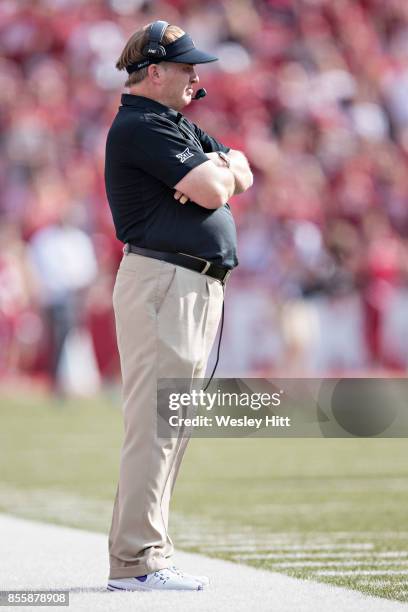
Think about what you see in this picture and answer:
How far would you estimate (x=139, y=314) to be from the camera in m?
5.09

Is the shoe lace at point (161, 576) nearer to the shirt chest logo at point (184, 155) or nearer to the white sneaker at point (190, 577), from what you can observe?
the white sneaker at point (190, 577)

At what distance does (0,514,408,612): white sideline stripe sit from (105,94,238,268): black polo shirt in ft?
3.83

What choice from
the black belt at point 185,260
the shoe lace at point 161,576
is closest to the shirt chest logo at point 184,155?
the black belt at point 185,260

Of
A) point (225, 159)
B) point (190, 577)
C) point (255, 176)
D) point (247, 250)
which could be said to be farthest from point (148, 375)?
point (255, 176)

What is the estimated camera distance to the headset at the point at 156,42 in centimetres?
507

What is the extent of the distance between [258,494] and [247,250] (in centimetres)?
890

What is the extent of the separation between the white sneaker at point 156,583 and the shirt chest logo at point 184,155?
144 cm

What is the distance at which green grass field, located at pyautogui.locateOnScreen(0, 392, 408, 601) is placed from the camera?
630 cm

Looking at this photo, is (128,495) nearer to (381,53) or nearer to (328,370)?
(328,370)

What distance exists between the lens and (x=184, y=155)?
5059mm

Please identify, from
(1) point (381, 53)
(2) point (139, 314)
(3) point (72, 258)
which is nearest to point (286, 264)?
(3) point (72, 258)

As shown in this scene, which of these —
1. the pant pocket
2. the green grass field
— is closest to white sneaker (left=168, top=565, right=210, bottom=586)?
the green grass field

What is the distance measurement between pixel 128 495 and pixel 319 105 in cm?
1638

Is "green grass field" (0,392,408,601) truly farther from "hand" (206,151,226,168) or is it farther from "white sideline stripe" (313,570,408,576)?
"hand" (206,151,226,168)
